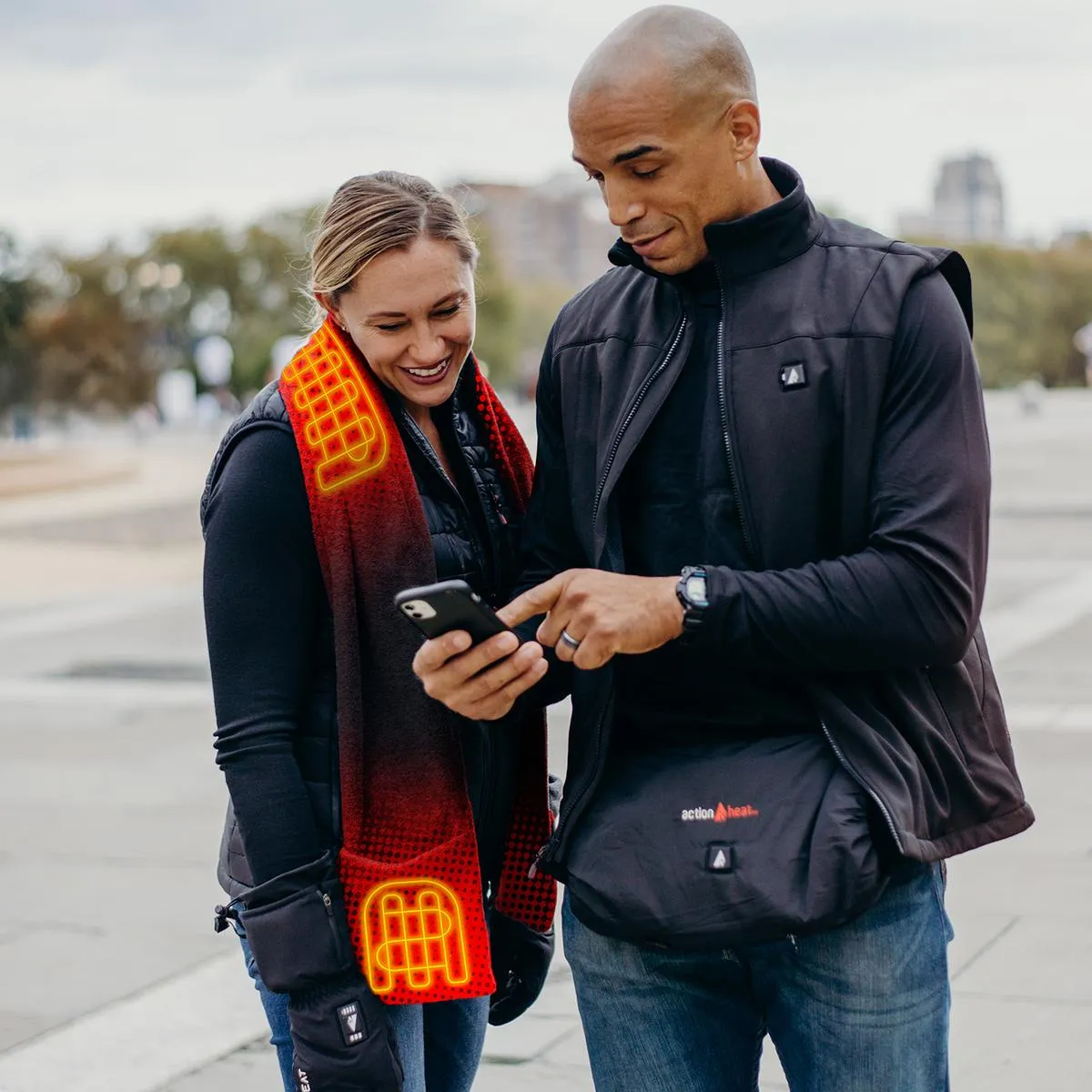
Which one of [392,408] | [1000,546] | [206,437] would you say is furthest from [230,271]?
[392,408]

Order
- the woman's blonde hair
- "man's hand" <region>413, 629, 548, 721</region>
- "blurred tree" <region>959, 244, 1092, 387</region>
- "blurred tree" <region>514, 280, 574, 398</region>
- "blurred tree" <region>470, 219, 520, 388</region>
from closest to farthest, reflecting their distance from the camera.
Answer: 1. "man's hand" <region>413, 629, 548, 721</region>
2. the woman's blonde hair
3. "blurred tree" <region>470, 219, 520, 388</region>
4. "blurred tree" <region>959, 244, 1092, 387</region>
5. "blurred tree" <region>514, 280, 574, 398</region>

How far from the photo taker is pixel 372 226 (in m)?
2.35

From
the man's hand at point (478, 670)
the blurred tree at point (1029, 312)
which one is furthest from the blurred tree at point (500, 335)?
the man's hand at point (478, 670)

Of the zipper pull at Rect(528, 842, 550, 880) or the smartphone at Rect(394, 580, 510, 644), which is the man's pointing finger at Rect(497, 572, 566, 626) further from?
the zipper pull at Rect(528, 842, 550, 880)

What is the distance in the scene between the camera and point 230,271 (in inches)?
2906

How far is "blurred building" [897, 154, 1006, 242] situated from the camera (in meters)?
170

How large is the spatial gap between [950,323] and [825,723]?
472 mm

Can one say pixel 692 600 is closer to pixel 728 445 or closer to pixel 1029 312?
pixel 728 445

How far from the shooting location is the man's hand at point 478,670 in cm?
206

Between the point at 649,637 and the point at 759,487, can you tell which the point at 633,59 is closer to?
the point at 759,487

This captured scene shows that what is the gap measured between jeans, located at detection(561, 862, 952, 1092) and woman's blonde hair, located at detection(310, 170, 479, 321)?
879 mm

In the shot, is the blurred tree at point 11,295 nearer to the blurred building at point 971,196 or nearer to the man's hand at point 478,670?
the man's hand at point 478,670

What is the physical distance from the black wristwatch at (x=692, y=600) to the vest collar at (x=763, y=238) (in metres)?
0.38

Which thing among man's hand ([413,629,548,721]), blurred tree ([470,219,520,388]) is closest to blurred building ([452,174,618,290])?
blurred tree ([470,219,520,388])
